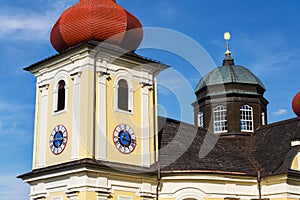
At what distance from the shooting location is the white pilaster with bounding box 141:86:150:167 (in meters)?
26.8

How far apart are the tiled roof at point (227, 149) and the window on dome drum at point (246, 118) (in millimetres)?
1061

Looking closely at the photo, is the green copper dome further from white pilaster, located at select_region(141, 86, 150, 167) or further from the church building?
white pilaster, located at select_region(141, 86, 150, 167)

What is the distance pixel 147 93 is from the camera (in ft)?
91.1

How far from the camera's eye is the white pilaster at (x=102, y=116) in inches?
992

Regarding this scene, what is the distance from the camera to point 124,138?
26.3 metres

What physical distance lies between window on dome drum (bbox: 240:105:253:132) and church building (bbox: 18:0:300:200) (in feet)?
18.0

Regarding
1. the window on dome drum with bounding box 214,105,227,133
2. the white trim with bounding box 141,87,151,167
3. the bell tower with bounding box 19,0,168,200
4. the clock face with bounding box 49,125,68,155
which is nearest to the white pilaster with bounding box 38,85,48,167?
the bell tower with bounding box 19,0,168,200

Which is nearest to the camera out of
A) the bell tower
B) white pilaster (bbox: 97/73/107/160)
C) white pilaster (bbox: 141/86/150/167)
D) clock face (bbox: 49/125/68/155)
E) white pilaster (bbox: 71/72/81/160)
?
the bell tower

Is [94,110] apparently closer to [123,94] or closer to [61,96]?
[123,94]

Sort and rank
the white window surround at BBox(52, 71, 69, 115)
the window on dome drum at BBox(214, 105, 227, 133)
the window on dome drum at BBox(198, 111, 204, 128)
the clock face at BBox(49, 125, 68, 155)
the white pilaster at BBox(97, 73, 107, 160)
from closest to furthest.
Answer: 1. the white pilaster at BBox(97, 73, 107, 160)
2. the clock face at BBox(49, 125, 68, 155)
3. the white window surround at BBox(52, 71, 69, 115)
4. the window on dome drum at BBox(214, 105, 227, 133)
5. the window on dome drum at BBox(198, 111, 204, 128)

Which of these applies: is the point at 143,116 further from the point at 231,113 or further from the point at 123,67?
the point at 231,113

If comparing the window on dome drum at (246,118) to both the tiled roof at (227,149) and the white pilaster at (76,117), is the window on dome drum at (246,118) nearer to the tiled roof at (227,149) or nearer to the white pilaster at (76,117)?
the tiled roof at (227,149)

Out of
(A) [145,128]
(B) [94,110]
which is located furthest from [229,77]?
(B) [94,110]

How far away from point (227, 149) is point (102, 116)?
348 inches
